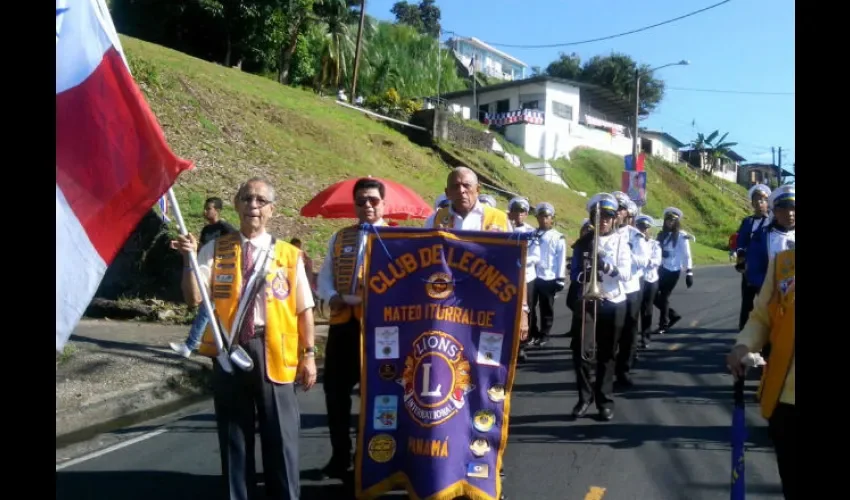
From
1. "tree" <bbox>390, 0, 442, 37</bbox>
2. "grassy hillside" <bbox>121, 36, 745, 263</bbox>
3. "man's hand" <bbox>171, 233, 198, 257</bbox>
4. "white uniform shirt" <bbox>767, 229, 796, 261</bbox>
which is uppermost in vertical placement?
"tree" <bbox>390, 0, 442, 37</bbox>

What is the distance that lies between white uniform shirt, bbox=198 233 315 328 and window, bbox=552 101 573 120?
4957 centimetres

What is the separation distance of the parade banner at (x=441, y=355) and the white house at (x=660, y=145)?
2418 inches

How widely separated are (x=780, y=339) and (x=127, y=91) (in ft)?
11.0

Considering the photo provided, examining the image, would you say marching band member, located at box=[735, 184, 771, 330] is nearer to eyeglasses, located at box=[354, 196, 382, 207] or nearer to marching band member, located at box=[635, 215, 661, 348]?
marching band member, located at box=[635, 215, 661, 348]

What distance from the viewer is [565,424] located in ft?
23.6

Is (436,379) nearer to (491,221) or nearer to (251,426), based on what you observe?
(251,426)

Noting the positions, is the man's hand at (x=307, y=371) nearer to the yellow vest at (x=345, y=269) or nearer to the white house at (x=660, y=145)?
the yellow vest at (x=345, y=269)

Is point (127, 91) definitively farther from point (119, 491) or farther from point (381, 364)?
point (119, 491)

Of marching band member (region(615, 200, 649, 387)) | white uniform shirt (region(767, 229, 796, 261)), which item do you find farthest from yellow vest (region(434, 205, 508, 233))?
white uniform shirt (region(767, 229, 796, 261))

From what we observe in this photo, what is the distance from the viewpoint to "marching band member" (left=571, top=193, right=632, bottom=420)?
286 inches

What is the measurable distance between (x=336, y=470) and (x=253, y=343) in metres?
1.47

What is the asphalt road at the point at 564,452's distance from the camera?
5535 millimetres

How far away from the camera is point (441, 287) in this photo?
4.82m

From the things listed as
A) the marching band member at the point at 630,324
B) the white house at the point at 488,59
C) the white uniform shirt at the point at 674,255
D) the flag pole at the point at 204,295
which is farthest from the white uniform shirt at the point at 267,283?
the white house at the point at 488,59
